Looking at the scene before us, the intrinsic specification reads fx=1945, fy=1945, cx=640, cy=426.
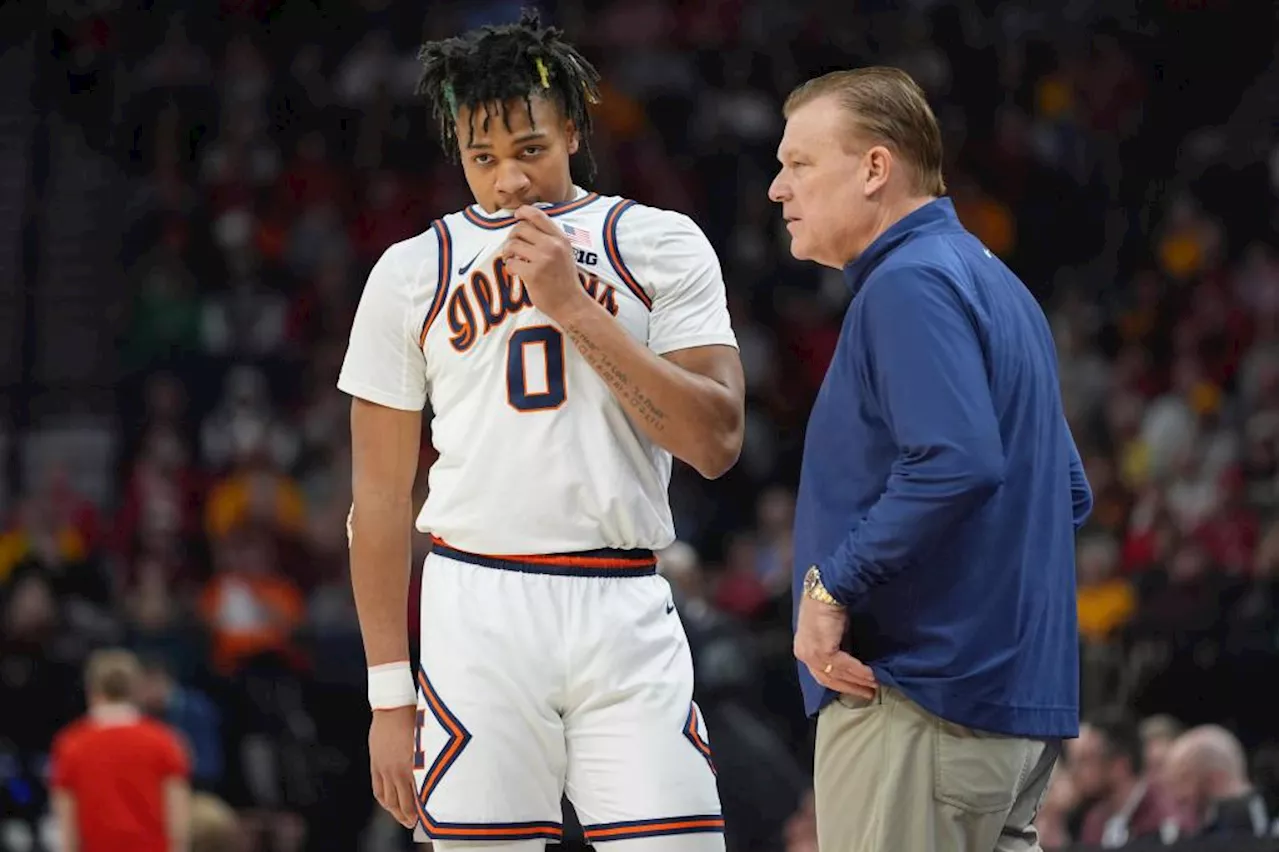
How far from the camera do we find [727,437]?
3562mm

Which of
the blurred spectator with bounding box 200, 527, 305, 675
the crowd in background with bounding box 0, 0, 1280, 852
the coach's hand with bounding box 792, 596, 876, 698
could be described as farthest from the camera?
the blurred spectator with bounding box 200, 527, 305, 675

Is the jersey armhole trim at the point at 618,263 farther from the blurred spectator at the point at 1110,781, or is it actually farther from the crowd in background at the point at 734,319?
the blurred spectator at the point at 1110,781

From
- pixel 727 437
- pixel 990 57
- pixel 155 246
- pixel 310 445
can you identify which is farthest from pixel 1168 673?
pixel 155 246

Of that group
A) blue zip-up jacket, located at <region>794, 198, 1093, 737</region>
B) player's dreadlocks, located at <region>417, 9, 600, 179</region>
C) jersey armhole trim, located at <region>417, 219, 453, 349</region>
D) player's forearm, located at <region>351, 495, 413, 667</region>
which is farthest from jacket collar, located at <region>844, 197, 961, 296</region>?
player's forearm, located at <region>351, 495, 413, 667</region>

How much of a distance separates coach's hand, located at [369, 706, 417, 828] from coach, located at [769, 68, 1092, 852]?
754 millimetres

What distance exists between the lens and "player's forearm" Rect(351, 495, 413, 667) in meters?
3.68

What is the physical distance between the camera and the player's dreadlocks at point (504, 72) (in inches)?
141

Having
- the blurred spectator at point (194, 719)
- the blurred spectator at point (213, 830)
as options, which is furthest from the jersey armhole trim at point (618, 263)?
the blurred spectator at point (194, 719)

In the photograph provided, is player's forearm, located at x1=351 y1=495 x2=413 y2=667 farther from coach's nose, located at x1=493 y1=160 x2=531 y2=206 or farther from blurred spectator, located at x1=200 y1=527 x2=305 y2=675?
blurred spectator, located at x1=200 y1=527 x2=305 y2=675

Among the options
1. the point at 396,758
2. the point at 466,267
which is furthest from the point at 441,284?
the point at 396,758

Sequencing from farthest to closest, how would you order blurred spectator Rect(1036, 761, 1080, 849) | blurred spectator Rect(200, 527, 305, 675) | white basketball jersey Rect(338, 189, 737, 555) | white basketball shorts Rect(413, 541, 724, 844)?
blurred spectator Rect(200, 527, 305, 675) → blurred spectator Rect(1036, 761, 1080, 849) → white basketball jersey Rect(338, 189, 737, 555) → white basketball shorts Rect(413, 541, 724, 844)

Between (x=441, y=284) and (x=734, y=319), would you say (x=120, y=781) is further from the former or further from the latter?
(x=734, y=319)

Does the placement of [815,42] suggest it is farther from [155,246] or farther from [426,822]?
[426,822]

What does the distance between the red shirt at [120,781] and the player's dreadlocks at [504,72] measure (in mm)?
5250
